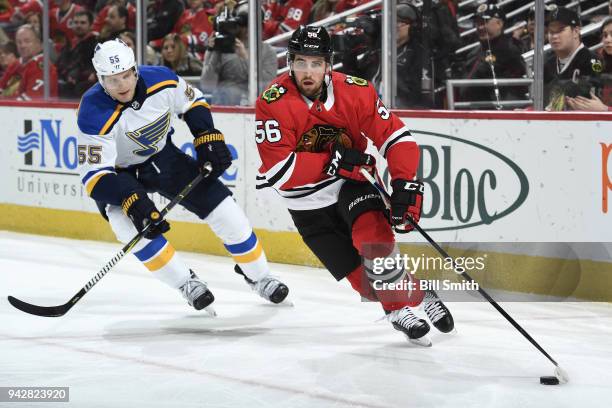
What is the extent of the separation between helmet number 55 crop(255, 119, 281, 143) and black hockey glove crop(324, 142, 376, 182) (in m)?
0.20

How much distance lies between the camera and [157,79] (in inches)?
179

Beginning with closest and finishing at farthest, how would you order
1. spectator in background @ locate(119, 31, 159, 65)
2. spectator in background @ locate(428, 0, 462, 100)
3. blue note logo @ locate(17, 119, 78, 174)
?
spectator in background @ locate(428, 0, 462, 100)
spectator in background @ locate(119, 31, 159, 65)
blue note logo @ locate(17, 119, 78, 174)

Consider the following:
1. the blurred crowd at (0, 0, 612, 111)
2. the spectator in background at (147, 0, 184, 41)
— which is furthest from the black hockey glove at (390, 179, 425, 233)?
the spectator in background at (147, 0, 184, 41)

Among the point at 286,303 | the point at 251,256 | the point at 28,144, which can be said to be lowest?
the point at 286,303

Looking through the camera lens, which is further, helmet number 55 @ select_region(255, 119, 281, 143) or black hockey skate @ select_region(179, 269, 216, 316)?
black hockey skate @ select_region(179, 269, 216, 316)

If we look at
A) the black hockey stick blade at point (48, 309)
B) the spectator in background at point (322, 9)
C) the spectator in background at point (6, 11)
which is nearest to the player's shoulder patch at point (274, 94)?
the black hockey stick blade at point (48, 309)

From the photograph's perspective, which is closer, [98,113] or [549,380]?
[549,380]

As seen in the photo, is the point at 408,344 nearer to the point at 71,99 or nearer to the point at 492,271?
the point at 492,271

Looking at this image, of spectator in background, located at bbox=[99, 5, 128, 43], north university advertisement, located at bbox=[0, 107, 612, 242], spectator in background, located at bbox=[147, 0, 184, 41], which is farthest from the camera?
spectator in background, located at bbox=[99, 5, 128, 43]

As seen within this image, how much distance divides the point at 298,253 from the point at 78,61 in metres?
2.19

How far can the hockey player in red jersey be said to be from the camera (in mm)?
3801

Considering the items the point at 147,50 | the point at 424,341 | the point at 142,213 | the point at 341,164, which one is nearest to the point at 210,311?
the point at 142,213

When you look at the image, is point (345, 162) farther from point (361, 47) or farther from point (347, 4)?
point (347, 4)

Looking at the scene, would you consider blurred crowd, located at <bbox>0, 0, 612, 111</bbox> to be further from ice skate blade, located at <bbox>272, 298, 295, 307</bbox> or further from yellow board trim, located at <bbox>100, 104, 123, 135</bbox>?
yellow board trim, located at <bbox>100, 104, 123, 135</bbox>
